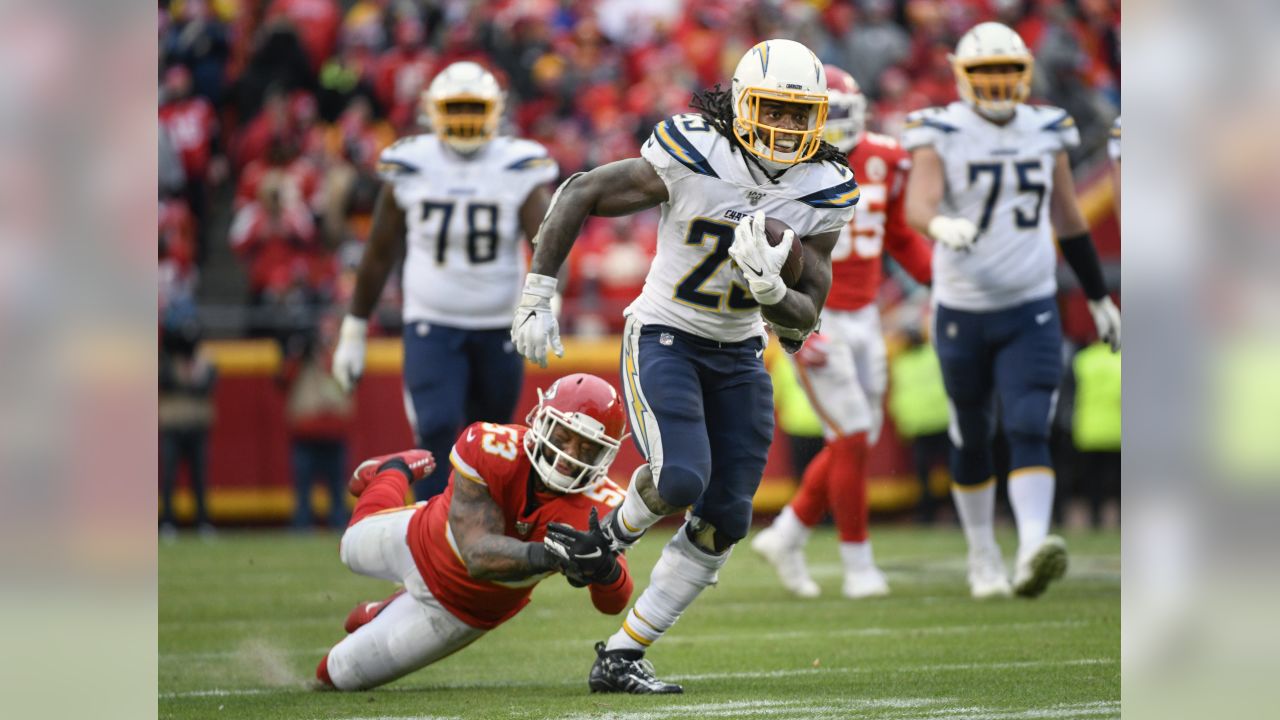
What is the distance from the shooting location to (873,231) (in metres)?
7.68

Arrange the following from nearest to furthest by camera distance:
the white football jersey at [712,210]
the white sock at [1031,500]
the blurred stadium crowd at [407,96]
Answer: the white football jersey at [712,210] < the white sock at [1031,500] < the blurred stadium crowd at [407,96]

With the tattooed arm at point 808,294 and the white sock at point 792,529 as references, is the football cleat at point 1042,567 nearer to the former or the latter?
the white sock at point 792,529

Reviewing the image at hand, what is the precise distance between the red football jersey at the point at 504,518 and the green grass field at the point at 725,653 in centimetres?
28

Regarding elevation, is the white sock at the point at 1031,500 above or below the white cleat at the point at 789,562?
above

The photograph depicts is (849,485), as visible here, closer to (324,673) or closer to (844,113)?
(844,113)

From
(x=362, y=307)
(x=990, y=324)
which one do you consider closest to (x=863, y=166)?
(x=990, y=324)

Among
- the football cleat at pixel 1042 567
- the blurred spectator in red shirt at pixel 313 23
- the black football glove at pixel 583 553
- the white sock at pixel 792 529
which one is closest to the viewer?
the black football glove at pixel 583 553

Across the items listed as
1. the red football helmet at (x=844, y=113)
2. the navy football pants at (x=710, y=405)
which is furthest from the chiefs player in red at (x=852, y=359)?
the navy football pants at (x=710, y=405)

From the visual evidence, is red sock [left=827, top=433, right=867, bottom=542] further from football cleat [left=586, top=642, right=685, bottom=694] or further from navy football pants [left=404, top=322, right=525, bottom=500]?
football cleat [left=586, top=642, right=685, bottom=694]

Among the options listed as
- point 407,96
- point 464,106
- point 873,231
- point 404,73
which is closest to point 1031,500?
point 873,231

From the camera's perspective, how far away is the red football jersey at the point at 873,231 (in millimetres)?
7617

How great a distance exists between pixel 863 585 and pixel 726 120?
126 inches

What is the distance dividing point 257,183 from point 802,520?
6991 mm
